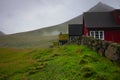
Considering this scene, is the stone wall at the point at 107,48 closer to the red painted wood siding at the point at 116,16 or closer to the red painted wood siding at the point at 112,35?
the red painted wood siding at the point at 112,35

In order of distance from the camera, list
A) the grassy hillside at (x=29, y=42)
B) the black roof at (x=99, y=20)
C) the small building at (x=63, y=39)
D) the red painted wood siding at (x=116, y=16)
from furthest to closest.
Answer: the grassy hillside at (x=29, y=42) < the small building at (x=63, y=39) < the red painted wood siding at (x=116, y=16) < the black roof at (x=99, y=20)

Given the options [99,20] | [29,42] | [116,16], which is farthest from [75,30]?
[29,42]

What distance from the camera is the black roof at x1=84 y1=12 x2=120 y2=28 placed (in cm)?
4575

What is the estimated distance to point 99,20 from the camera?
4781 centimetres

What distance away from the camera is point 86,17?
48.7m

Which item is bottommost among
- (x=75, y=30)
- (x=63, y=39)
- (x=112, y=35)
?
(x=63, y=39)

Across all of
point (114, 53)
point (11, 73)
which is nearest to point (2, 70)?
point (11, 73)

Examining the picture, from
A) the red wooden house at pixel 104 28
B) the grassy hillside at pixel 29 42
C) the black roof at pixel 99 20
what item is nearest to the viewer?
the red wooden house at pixel 104 28

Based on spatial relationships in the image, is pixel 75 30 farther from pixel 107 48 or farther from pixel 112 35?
pixel 107 48

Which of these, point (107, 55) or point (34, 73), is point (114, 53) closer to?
point (107, 55)

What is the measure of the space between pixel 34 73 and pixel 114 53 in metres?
7.55

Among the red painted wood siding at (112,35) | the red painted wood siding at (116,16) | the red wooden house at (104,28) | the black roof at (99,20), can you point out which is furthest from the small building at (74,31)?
the red painted wood siding at (112,35)

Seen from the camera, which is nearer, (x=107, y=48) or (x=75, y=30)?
(x=107, y=48)

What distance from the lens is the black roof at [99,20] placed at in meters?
45.8
